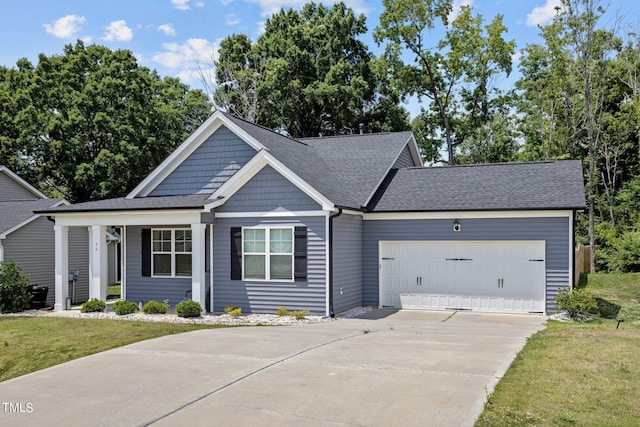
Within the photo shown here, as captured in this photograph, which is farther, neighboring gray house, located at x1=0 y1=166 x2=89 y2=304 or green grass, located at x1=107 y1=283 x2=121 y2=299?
green grass, located at x1=107 y1=283 x2=121 y2=299

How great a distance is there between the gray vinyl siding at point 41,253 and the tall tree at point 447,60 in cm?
2168

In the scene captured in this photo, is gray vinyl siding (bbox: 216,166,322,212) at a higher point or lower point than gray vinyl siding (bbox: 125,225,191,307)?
higher

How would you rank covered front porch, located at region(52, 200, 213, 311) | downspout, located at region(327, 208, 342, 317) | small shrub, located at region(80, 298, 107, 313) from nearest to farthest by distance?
downspout, located at region(327, 208, 342, 317) < small shrub, located at region(80, 298, 107, 313) < covered front porch, located at region(52, 200, 213, 311)

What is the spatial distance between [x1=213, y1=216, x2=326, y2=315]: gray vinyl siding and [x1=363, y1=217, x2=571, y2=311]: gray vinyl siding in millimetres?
2860

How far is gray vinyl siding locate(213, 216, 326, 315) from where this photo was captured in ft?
52.3

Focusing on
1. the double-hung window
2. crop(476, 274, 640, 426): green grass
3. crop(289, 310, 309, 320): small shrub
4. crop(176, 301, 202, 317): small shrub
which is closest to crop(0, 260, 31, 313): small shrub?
crop(176, 301, 202, 317): small shrub

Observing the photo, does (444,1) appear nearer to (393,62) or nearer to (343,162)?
(393,62)

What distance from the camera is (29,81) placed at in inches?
1289

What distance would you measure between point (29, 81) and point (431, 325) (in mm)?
28024

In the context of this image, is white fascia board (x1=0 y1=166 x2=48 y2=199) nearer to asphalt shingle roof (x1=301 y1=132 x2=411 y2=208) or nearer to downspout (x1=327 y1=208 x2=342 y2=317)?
asphalt shingle roof (x1=301 y1=132 x2=411 y2=208)

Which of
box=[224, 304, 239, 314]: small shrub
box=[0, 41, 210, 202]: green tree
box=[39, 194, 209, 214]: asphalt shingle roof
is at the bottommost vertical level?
box=[224, 304, 239, 314]: small shrub

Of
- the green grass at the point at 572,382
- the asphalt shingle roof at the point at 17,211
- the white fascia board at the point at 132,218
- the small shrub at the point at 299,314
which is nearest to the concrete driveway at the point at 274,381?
the green grass at the point at 572,382

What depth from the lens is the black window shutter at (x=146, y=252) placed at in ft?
62.2

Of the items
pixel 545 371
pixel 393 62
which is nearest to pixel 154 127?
pixel 393 62
